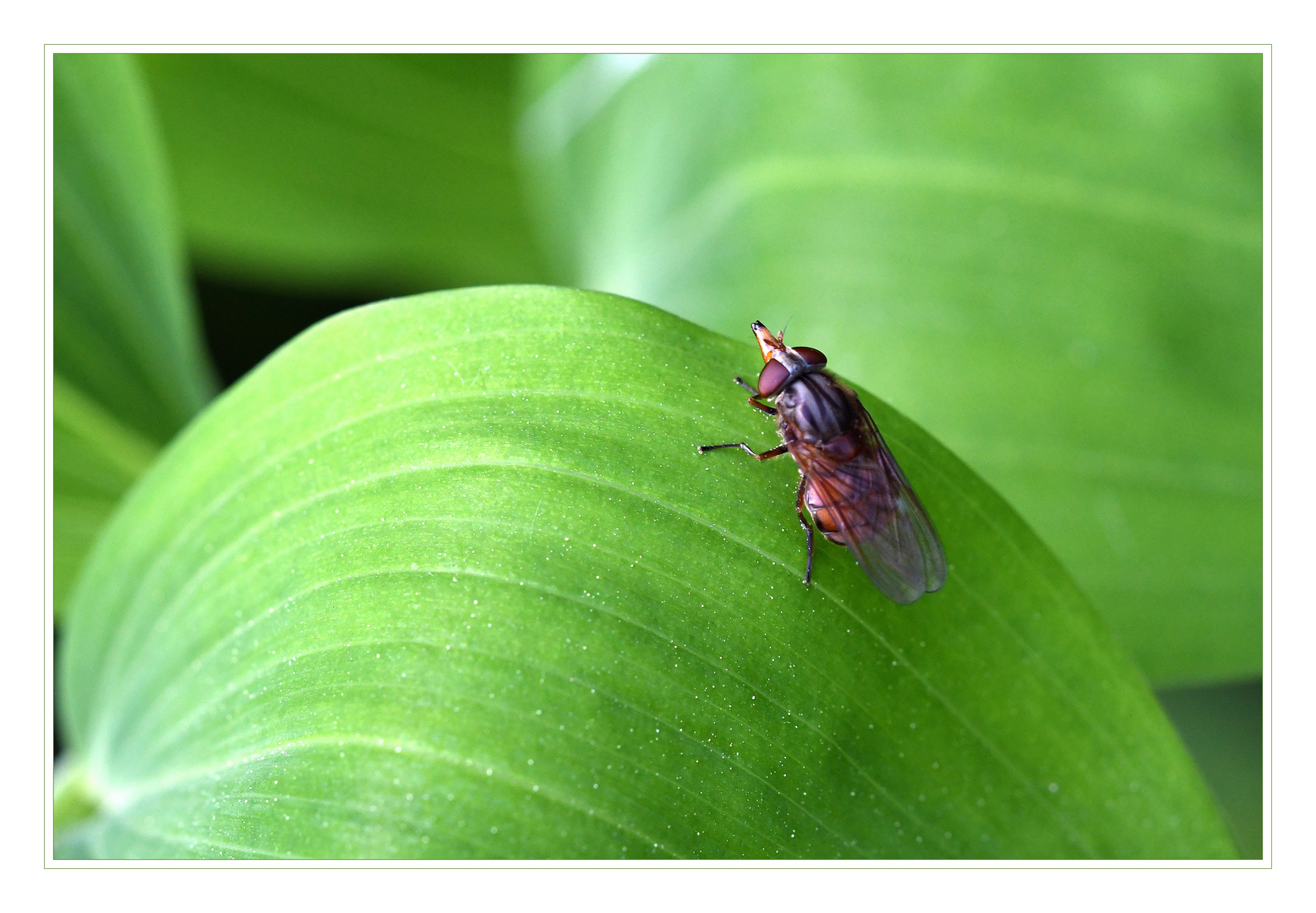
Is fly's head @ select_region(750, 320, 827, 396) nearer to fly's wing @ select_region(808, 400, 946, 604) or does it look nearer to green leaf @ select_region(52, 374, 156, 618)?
fly's wing @ select_region(808, 400, 946, 604)

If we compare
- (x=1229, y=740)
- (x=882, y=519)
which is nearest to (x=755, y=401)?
(x=882, y=519)

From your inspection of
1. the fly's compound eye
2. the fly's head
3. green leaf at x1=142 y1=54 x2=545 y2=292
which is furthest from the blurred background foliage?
green leaf at x1=142 y1=54 x2=545 y2=292

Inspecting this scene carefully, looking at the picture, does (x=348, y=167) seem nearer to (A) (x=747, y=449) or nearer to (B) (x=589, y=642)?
(A) (x=747, y=449)

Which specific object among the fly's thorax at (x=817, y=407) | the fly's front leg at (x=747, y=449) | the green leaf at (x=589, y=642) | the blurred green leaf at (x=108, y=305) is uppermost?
the blurred green leaf at (x=108, y=305)

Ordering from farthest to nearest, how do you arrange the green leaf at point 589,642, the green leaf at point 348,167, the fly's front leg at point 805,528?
the green leaf at point 348,167 → the fly's front leg at point 805,528 → the green leaf at point 589,642

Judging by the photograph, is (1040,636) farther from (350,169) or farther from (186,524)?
(350,169)

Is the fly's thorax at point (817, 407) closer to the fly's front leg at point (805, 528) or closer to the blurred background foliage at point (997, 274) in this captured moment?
the fly's front leg at point (805, 528)

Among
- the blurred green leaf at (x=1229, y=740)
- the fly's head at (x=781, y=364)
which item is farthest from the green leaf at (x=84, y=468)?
the blurred green leaf at (x=1229, y=740)
